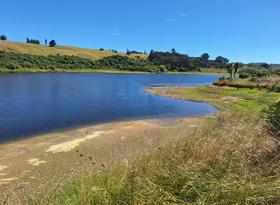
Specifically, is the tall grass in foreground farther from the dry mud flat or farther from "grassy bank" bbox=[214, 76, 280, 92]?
"grassy bank" bbox=[214, 76, 280, 92]

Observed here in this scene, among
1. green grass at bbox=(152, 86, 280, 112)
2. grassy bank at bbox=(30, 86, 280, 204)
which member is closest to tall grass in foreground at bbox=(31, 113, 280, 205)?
grassy bank at bbox=(30, 86, 280, 204)

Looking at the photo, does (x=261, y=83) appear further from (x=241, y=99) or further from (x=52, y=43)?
(x=52, y=43)

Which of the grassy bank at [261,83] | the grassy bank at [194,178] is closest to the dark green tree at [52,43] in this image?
the grassy bank at [261,83]

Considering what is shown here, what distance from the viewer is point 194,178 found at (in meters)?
5.46

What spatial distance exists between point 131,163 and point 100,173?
0.66 meters

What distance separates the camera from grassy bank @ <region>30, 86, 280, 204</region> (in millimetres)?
5070

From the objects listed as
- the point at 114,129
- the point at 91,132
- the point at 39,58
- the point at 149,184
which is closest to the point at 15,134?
the point at 91,132

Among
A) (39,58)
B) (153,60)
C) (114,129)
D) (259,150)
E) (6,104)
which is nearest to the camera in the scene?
(259,150)

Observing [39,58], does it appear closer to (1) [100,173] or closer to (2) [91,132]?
(2) [91,132]

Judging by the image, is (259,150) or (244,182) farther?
(259,150)

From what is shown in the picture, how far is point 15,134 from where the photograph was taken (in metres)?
21.3

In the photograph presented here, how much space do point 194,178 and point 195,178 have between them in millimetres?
33

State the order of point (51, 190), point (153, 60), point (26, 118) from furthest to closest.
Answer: point (153, 60), point (26, 118), point (51, 190)

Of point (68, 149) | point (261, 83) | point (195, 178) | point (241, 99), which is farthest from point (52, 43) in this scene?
point (195, 178)
